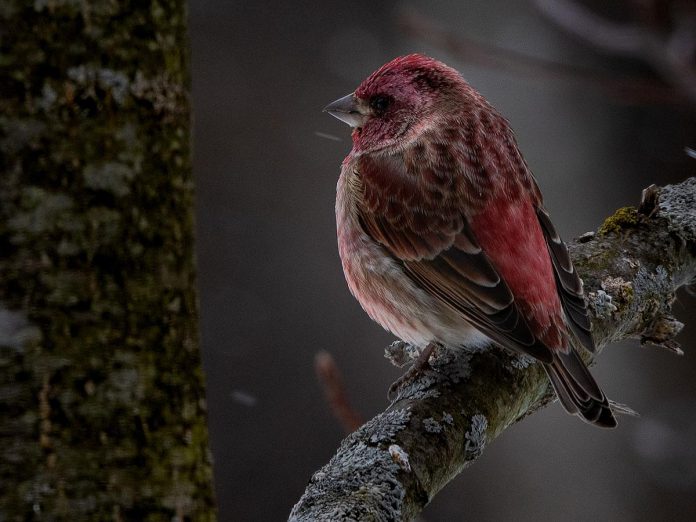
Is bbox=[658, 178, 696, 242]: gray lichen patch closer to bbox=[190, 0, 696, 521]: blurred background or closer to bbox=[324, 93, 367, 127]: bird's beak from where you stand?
bbox=[324, 93, 367, 127]: bird's beak

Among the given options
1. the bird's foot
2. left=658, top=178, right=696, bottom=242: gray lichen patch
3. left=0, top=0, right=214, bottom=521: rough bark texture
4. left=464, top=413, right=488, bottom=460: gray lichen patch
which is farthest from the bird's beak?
left=0, top=0, right=214, bottom=521: rough bark texture

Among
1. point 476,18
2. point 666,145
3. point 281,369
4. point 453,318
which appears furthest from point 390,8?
point 453,318

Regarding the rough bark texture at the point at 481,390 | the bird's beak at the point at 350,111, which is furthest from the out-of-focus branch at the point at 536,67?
the bird's beak at the point at 350,111

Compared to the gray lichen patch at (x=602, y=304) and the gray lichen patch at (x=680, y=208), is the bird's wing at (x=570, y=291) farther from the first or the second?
the gray lichen patch at (x=680, y=208)

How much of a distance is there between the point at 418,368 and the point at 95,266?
2021 millimetres

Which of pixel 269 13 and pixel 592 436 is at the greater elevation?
pixel 269 13

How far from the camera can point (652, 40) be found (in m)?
3.07

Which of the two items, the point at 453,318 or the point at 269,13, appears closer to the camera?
A: the point at 453,318

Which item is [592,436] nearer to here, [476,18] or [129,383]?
[476,18]

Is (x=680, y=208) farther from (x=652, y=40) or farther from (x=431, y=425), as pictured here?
(x=431, y=425)

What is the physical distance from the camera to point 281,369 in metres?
5.78

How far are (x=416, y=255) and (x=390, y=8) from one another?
11.3 ft

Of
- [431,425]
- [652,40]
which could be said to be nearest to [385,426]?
[431,425]

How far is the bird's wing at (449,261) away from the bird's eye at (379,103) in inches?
19.0
